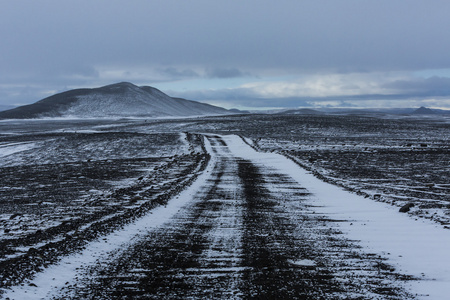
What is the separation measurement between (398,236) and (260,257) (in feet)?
10.5

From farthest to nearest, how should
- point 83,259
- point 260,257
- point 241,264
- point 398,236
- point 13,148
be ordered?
1. point 13,148
2. point 398,236
3. point 260,257
4. point 83,259
5. point 241,264

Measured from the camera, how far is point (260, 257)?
19.3 feet

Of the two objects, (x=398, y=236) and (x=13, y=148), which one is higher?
(x=13, y=148)

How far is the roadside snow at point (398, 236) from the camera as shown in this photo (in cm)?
509

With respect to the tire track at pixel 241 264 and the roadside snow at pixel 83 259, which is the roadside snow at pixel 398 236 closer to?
the tire track at pixel 241 264

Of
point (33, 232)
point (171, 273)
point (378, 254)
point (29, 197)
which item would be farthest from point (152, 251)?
point (29, 197)

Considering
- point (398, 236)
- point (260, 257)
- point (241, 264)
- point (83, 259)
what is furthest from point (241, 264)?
point (398, 236)

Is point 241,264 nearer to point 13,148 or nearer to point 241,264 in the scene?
point 241,264

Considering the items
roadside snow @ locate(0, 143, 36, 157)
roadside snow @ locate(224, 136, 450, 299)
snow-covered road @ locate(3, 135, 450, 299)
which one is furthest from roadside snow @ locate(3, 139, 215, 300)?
roadside snow @ locate(0, 143, 36, 157)

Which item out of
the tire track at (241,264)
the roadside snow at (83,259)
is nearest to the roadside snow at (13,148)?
the roadside snow at (83,259)

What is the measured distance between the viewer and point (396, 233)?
24.5 feet

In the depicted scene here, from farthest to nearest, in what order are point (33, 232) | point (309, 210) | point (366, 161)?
point (366, 161) → point (309, 210) → point (33, 232)

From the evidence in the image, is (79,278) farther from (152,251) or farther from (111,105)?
(111,105)

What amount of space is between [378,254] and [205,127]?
191ft
